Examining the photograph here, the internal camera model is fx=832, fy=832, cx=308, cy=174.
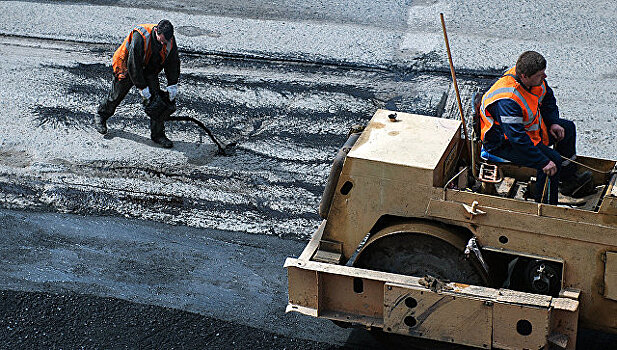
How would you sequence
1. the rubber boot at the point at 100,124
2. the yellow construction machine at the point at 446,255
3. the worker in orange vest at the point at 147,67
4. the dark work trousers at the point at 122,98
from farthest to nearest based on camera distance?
1. the rubber boot at the point at 100,124
2. the dark work trousers at the point at 122,98
3. the worker in orange vest at the point at 147,67
4. the yellow construction machine at the point at 446,255

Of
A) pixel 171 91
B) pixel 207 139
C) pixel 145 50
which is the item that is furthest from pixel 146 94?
pixel 207 139

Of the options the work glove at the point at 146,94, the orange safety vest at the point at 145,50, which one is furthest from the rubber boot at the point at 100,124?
the work glove at the point at 146,94

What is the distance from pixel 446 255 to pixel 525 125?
3.39ft

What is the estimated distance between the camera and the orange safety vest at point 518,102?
17.9 feet

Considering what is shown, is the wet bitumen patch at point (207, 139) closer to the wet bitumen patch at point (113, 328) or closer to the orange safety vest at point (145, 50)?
the orange safety vest at point (145, 50)

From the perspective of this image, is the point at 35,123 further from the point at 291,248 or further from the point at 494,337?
the point at 494,337

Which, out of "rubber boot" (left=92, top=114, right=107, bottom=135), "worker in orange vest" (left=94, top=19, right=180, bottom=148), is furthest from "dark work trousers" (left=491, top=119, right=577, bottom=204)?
"rubber boot" (left=92, top=114, right=107, bottom=135)

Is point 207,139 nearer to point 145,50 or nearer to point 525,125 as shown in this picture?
point 145,50

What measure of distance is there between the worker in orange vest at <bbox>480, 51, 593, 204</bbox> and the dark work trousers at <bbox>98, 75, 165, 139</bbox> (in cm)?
408

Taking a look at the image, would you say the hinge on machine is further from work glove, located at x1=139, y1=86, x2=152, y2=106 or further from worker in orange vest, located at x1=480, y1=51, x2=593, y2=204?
work glove, located at x1=139, y1=86, x2=152, y2=106

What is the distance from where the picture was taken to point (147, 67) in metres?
8.55

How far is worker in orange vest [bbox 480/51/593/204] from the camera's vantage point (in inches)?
212

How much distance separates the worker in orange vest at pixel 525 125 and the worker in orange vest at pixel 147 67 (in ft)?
12.9

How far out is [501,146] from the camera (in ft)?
18.3
